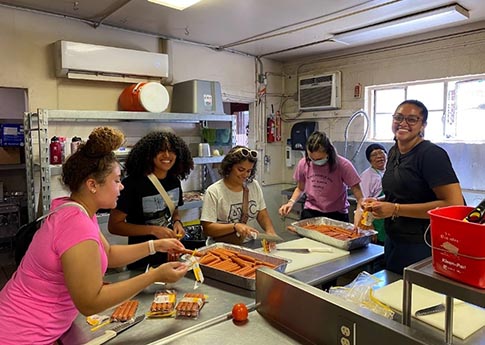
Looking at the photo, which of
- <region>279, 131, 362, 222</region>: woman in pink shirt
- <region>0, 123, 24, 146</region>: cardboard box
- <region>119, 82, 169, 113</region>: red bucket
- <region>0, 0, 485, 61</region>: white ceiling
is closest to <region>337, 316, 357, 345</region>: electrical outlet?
<region>279, 131, 362, 222</region>: woman in pink shirt

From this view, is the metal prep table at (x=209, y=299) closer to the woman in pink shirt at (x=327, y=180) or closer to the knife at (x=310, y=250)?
the knife at (x=310, y=250)

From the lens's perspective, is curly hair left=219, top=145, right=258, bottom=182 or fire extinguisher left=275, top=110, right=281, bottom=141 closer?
curly hair left=219, top=145, right=258, bottom=182

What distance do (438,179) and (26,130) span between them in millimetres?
2926

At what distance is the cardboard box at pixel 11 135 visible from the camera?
3.62m

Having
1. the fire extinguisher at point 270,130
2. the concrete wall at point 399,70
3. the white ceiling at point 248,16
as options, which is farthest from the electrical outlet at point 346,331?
the fire extinguisher at point 270,130

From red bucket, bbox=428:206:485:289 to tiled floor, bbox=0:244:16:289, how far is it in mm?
3804

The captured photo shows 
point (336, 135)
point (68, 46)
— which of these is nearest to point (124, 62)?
point (68, 46)

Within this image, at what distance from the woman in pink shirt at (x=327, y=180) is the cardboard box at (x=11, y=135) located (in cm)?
274

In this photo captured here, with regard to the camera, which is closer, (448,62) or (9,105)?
(448,62)

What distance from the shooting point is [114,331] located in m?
1.25

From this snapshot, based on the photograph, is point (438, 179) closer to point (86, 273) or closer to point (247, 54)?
point (86, 273)

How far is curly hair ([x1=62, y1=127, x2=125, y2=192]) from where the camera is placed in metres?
1.26

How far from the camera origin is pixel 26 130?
296 centimetres

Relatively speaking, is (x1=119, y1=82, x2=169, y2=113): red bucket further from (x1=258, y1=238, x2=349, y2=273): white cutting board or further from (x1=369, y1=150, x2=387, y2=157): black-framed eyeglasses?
(x1=369, y1=150, x2=387, y2=157): black-framed eyeglasses
